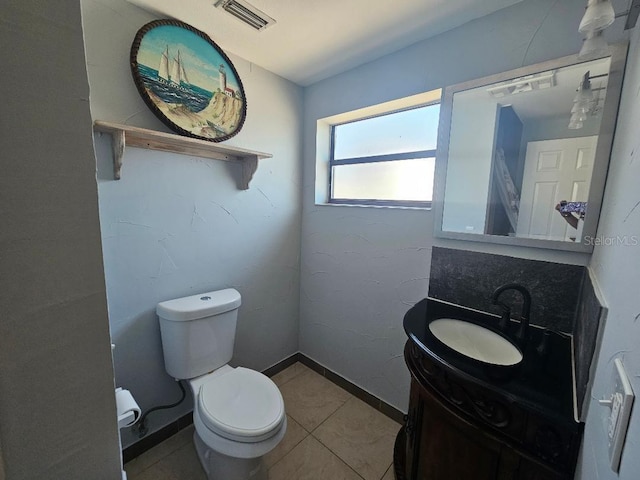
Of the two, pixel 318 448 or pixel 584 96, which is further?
pixel 318 448

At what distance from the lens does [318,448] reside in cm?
152

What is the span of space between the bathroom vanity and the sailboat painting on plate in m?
1.48

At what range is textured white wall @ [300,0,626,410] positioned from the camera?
1.14 metres

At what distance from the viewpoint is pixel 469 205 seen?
135cm

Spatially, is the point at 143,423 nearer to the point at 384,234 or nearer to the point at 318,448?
the point at 318,448

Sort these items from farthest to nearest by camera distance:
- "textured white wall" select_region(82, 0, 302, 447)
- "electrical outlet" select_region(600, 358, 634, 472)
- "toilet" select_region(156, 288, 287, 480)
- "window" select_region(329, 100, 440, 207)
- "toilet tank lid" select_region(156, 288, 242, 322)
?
1. "window" select_region(329, 100, 440, 207)
2. "toilet tank lid" select_region(156, 288, 242, 322)
3. "textured white wall" select_region(82, 0, 302, 447)
4. "toilet" select_region(156, 288, 287, 480)
5. "electrical outlet" select_region(600, 358, 634, 472)

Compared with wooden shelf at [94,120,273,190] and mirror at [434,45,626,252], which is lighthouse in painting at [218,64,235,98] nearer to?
wooden shelf at [94,120,273,190]

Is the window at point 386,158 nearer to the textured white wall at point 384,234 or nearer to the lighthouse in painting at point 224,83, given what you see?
the textured white wall at point 384,234

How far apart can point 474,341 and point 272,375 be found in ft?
4.98

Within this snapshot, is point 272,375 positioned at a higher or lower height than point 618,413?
lower

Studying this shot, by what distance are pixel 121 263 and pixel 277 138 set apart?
3.98 feet

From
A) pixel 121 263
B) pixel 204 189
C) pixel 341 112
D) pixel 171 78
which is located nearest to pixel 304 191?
pixel 341 112

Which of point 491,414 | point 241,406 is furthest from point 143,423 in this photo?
point 491,414

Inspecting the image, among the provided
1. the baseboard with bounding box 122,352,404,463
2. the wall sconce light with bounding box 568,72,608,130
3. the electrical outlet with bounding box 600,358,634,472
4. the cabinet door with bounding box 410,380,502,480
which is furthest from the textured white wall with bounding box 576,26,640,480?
the baseboard with bounding box 122,352,404,463
